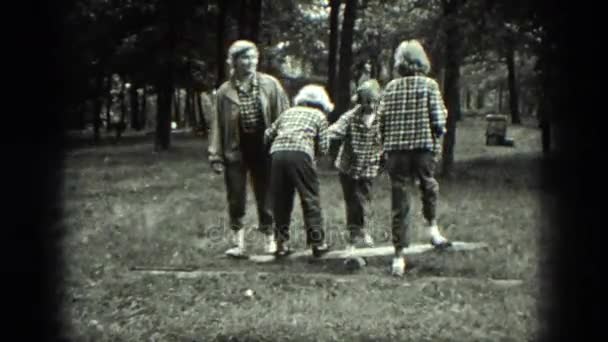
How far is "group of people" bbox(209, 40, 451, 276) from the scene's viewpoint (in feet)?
16.8

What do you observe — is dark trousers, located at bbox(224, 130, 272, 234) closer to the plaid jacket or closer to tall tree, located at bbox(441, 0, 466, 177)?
the plaid jacket

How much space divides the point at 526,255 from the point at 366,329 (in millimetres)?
1910

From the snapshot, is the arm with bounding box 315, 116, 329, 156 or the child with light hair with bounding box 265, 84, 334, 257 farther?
the arm with bounding box 315, 116, 329, 156

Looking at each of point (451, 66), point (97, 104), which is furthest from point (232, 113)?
point (97, 104)

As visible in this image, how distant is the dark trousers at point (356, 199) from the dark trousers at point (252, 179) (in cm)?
65

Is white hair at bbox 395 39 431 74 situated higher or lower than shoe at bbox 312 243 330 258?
higher

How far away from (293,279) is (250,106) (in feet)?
5.10

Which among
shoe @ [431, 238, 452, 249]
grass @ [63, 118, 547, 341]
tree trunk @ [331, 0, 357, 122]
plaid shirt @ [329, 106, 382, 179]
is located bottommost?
grass @ [63, 118, 547, 341]

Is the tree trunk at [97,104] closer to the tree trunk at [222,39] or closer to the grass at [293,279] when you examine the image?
the tree trunk at [222,39]

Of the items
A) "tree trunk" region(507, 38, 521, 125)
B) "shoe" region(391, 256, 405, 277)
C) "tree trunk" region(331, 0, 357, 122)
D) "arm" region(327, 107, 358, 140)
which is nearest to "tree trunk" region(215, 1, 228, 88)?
"tree trunk" region(331, 0, 357, 122)

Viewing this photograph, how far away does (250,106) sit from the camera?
5793mm

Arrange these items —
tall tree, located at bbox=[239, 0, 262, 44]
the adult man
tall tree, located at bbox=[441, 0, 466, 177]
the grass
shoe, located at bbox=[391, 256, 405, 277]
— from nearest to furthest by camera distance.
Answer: the grass
shoe, located at bbox=[391, 256, 405, 277]
the adult man
tall tree, located at bbox=[441, 0, 466, 177]
tall tree, located at bbox=[239, 0, 262, 44]

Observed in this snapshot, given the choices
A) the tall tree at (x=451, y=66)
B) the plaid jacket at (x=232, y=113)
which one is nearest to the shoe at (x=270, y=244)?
the plaid jacket at (x=232, y=113)

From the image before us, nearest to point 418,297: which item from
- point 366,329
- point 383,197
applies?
point 366,329
